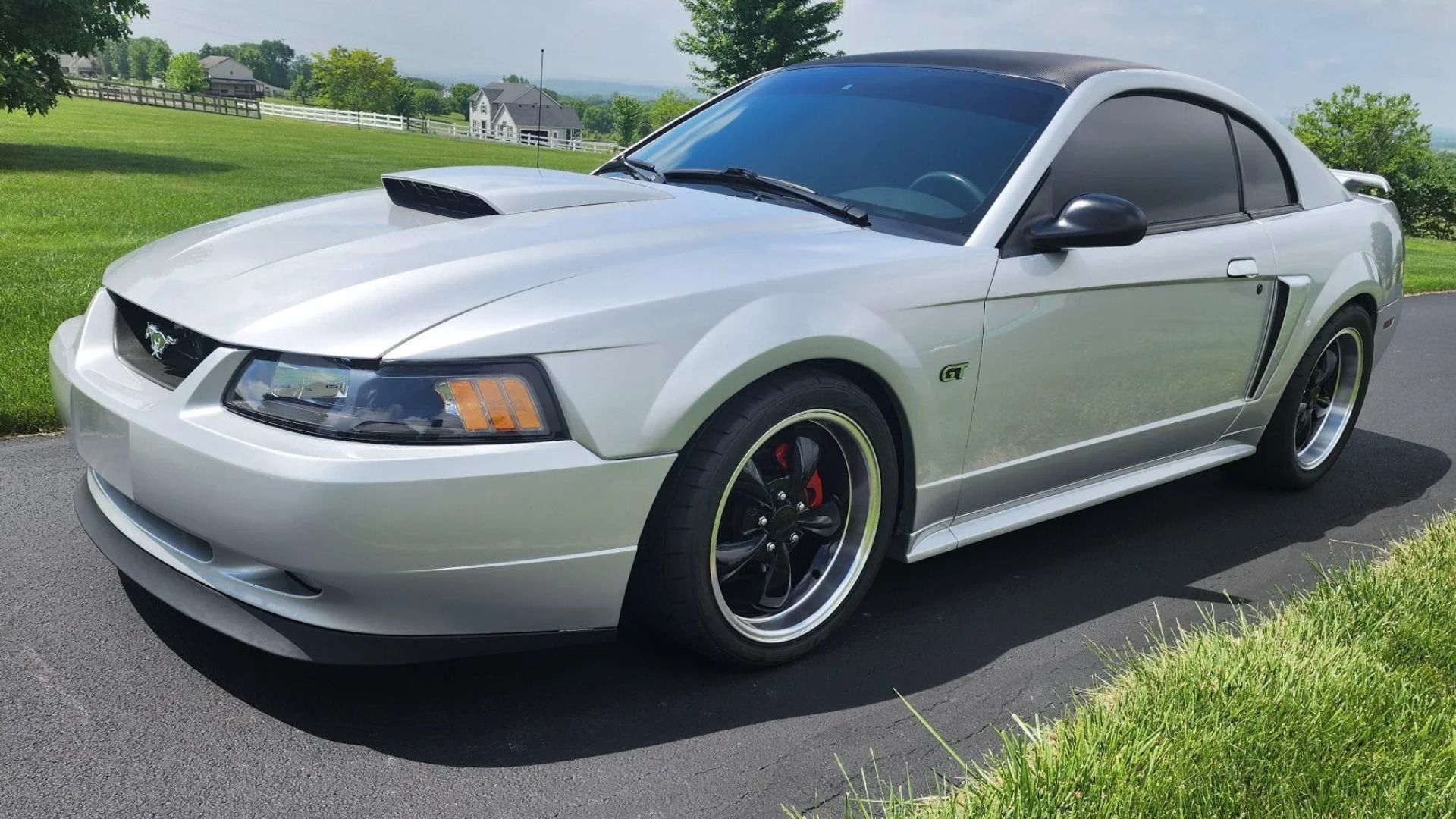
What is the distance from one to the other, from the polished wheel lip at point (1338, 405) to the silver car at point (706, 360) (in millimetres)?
684

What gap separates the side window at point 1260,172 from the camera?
4336mm

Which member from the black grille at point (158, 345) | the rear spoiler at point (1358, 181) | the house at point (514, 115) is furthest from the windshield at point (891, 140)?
the house at point (514, 115)

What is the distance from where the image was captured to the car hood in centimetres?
250

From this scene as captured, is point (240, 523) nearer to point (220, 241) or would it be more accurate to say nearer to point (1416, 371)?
point (220, 241)

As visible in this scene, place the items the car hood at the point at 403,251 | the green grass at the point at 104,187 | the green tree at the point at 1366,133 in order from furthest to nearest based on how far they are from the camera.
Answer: the green tree at the point at 1366,133, the green grass at the point at 104,187, the car hood at the point at 403,251

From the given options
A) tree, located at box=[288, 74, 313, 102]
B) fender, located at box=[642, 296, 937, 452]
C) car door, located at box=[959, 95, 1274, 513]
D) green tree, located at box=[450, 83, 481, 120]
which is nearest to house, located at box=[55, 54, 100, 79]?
tree, located at box=[288, 74, 313, 102]

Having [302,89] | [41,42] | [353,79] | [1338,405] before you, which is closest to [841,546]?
[1338,405]

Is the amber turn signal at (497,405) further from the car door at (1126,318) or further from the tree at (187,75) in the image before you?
the tree at (187,75)

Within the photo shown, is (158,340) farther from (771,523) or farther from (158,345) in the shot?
(771,523)

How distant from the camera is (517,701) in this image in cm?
281

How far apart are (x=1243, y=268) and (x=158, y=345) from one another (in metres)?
3.32

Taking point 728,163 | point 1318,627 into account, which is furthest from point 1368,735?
point 728,163

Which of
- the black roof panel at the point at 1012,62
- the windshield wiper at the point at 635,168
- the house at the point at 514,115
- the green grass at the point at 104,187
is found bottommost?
the house at the point at 514,115

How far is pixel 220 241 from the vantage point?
313 cm
